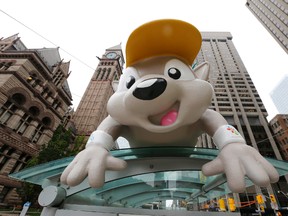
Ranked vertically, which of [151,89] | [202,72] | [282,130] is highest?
[282,130]

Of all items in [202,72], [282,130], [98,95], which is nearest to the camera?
[202,72]

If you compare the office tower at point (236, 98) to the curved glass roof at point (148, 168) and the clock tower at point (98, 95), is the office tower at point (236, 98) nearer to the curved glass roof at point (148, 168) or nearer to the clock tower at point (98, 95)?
the clock tower at point (98, 95)

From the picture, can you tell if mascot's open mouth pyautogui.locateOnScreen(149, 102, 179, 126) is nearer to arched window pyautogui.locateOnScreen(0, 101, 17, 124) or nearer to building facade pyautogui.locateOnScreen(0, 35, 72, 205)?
building facade pyautogui.locateOnScreen(0, 35, 72, 205)

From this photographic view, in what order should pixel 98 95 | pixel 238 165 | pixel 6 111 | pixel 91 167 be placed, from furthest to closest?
pixel 98 95 → pixel 6 111 → pixel 91 167 → pixel 238 165

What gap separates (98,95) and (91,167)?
41697mm

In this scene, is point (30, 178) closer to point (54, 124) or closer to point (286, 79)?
point (54, 124)

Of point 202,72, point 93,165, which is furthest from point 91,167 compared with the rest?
point 202,72

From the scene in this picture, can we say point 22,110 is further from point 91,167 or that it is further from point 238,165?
point 238,165

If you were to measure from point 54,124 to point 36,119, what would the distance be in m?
2.42

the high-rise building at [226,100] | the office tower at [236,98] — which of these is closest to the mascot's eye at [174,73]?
the office tower at [236,98]

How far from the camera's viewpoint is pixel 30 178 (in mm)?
2283

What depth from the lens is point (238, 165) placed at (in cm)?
146

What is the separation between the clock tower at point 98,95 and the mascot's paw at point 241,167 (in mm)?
28769

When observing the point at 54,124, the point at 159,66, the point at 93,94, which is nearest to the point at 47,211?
the point at 159,66
